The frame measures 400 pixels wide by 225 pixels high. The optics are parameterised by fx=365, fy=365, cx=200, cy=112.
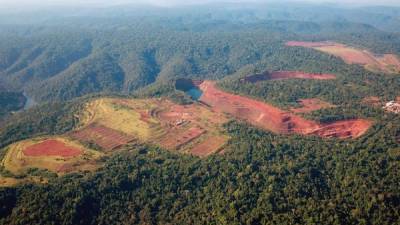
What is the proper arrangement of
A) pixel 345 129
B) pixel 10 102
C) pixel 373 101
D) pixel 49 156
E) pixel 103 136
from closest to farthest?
1. pixel 49 156
2. pixel 103 136
3. pixel 345 129
4. pixel 373 101
5. pixel 10 102

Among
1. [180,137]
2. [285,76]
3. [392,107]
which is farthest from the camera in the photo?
[285,76]

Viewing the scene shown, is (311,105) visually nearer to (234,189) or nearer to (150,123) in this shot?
(150,123)

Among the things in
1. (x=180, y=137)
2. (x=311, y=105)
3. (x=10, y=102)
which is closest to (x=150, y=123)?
(x=180, y=137)

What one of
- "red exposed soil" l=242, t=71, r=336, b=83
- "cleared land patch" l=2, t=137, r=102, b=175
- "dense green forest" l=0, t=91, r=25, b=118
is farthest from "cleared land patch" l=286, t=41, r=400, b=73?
"dense green forest" l=0, t=91, r=25, b=118

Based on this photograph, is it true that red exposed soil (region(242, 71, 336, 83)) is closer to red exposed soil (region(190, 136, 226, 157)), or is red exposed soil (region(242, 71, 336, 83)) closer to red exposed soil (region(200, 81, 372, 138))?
red exposed soil (region(200, 81, 372, 138))

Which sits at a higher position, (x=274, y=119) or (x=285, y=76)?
(x=285, y=76)

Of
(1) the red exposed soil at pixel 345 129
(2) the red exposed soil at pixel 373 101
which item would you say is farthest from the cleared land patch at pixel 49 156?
(2) the red exposed soil at pixel 373 101
